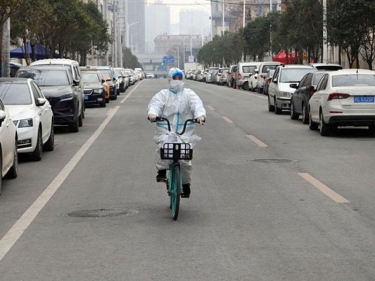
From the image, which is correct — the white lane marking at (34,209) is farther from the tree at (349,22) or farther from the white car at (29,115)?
the tree at (349,22)

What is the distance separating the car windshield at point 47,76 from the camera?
22484 millimetres

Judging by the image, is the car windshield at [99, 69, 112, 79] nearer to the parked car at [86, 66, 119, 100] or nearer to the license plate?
the parked car at [86, 66, 119, 100]

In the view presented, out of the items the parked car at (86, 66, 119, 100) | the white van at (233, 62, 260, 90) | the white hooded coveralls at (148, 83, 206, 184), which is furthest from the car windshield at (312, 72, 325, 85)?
the white van at (233, 62, 260, 90)

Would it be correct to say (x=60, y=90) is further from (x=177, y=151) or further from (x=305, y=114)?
(x=177, y=151)

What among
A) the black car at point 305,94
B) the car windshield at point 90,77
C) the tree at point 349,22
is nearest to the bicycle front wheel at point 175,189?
the black car at point 305,94

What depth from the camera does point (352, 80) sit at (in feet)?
67.8

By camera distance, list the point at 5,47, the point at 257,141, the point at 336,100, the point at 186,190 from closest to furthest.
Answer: the point at 186,190, the point at 257,141, the point at 336,100, the point at 5,47

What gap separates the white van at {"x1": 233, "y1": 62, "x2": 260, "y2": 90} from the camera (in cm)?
5991

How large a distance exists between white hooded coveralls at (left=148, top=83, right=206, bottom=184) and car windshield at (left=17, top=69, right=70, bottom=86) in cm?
1271

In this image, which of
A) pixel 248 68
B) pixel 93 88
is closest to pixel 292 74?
pixel 93 88

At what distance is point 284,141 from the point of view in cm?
1911

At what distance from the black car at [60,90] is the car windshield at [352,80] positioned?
245 inches

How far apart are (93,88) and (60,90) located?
13507 millimetres

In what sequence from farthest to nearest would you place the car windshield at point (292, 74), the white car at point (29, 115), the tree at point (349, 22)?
the tree at point (349, 22) < the car windshield at point (292, 74) < the white car at point (29, 115)
